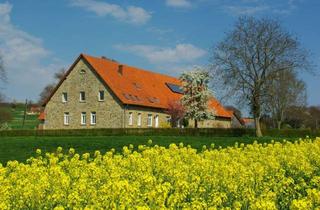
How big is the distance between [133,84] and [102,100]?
5.72 m

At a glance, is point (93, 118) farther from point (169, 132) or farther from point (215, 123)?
point (215, 123)

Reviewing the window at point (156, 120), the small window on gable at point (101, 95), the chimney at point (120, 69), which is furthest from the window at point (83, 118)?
the window at point (156, 120)

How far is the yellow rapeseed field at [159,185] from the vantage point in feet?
22.1

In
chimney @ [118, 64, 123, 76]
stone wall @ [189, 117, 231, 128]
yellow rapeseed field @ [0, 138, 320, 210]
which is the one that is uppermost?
chimney @ [118, 64, 123, 76]

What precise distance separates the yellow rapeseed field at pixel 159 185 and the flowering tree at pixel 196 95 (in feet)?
161

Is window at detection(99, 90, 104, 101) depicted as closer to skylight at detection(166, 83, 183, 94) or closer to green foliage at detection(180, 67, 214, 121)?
green foliage at detection(180, 67, 214, 121)

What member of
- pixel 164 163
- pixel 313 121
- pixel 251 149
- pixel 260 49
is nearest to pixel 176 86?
pixel 260 49

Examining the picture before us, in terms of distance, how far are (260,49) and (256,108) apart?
220 inches

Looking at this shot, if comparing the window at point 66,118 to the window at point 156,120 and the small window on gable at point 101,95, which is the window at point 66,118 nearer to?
the small window on gable at point 101,95

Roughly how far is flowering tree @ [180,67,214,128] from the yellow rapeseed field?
161 feet

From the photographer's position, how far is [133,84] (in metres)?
61.2

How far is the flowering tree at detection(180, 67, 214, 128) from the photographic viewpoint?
62719 millimetres

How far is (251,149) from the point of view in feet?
52.0

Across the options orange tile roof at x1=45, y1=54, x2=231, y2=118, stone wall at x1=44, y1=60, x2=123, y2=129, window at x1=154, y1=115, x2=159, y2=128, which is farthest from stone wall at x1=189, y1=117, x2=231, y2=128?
stone wall at x1=44, y1=60, x2=123, y2=129
